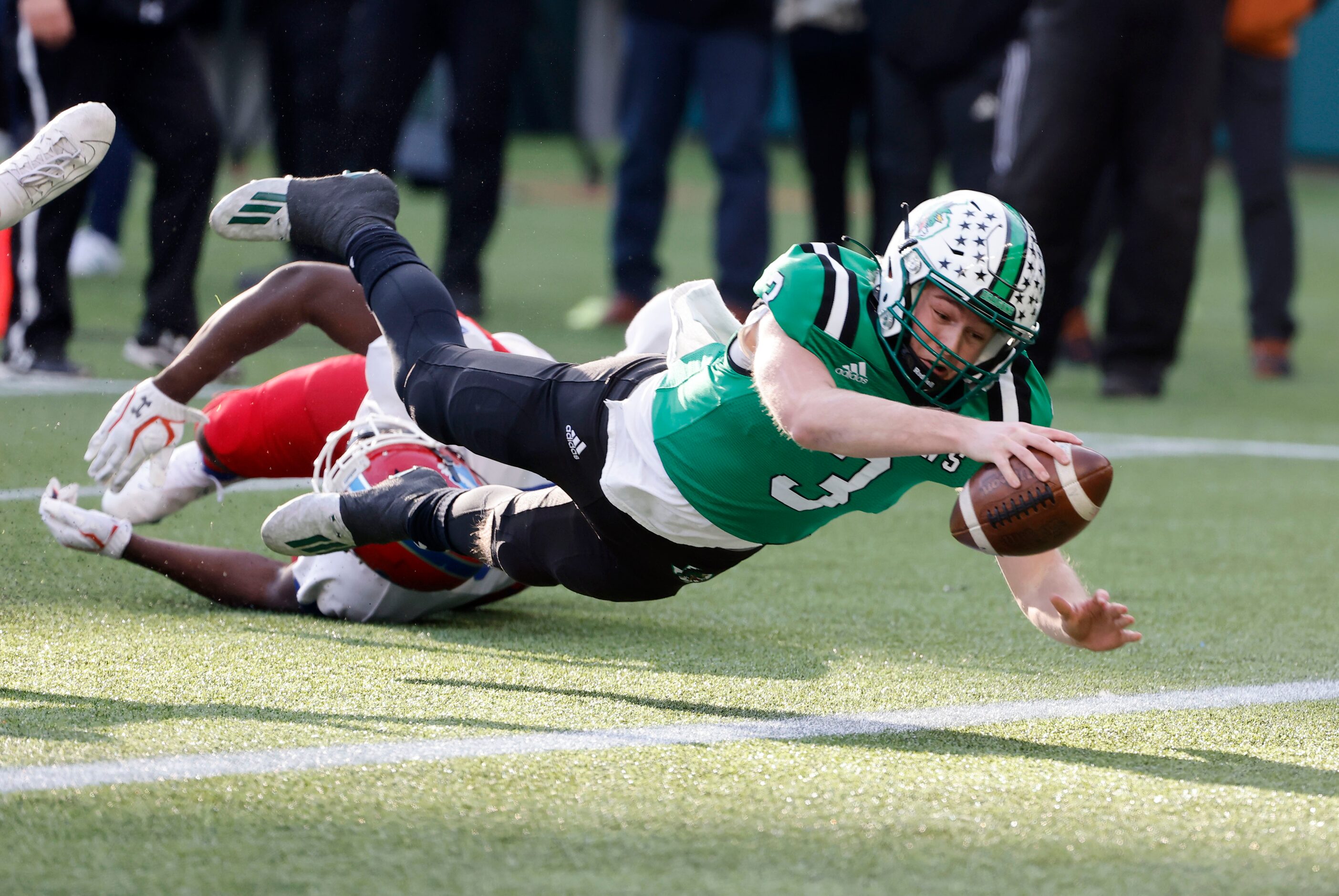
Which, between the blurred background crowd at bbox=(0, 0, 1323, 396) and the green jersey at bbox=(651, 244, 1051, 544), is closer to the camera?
the green jersey at bbox=(651, 244, 1051, 544)

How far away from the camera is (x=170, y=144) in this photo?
231 inches

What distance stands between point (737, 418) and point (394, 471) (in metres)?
1.05

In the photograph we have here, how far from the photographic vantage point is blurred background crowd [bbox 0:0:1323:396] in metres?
6.06

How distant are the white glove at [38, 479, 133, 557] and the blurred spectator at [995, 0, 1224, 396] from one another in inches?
177

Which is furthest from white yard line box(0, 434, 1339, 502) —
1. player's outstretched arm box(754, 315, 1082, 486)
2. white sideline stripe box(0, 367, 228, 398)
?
player's outstretched arm box(754, 315, 1082, 486)

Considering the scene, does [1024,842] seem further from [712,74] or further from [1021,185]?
[712,74]

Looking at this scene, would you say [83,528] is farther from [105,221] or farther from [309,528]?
[105,221]

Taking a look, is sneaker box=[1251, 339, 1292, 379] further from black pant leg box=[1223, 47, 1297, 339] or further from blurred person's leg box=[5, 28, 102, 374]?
blurred person's leg box=[5, 28, 102, 374]

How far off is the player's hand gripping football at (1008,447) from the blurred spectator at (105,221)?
7395 mm

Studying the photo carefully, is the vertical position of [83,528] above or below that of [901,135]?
below

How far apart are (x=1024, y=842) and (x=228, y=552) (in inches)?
82.8

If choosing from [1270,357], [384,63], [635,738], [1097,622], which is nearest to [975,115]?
[1270,357]

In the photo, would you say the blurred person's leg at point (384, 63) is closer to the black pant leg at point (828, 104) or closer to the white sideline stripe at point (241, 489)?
the white sideline stripe at point (241, 489)

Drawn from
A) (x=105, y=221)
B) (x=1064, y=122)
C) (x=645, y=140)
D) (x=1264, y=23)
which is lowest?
(x=105, y=221)
